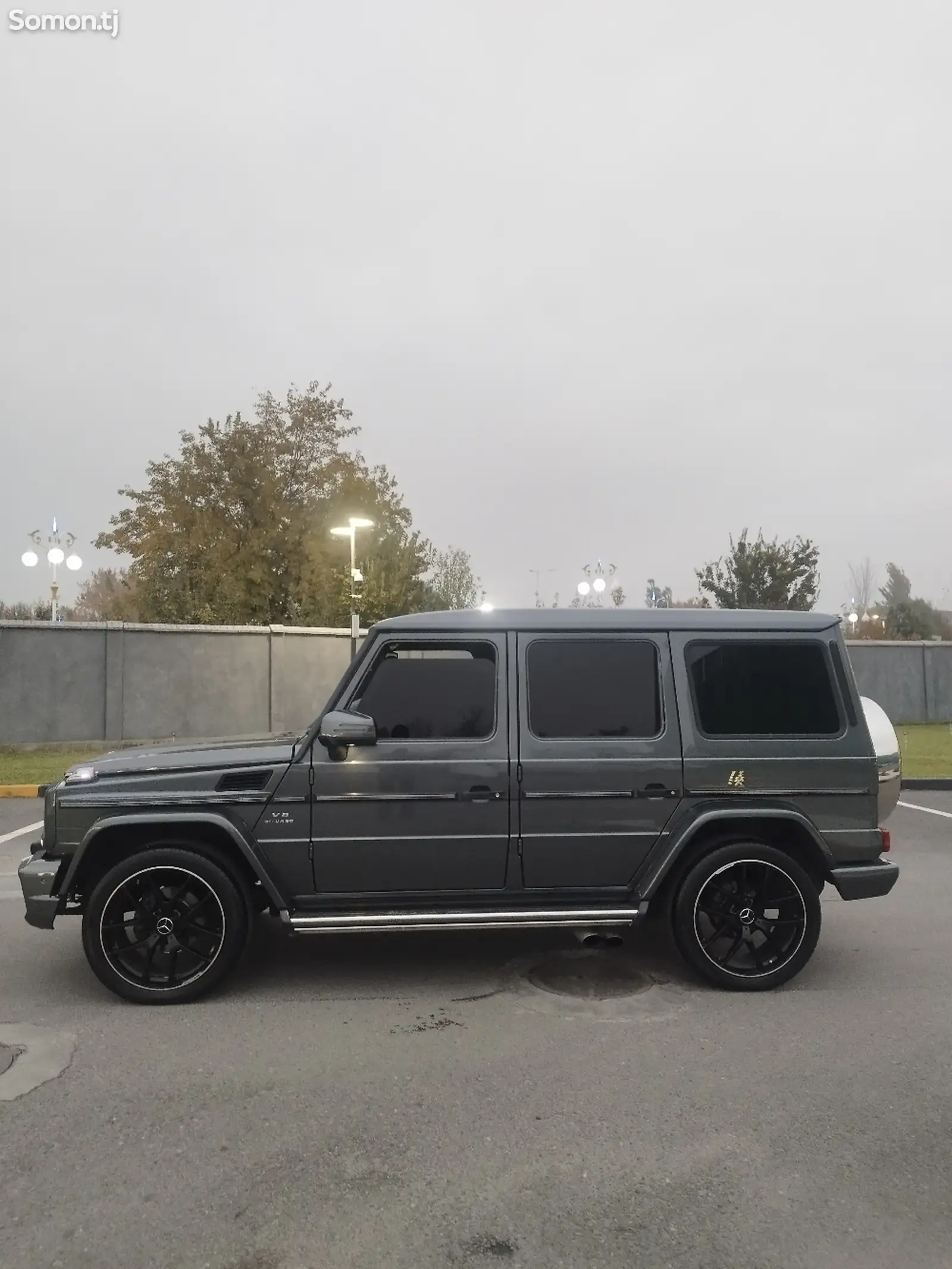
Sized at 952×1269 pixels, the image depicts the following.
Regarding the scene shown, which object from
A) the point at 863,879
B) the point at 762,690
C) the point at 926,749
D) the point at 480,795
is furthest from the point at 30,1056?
the point at 926,749

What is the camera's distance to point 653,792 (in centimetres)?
500

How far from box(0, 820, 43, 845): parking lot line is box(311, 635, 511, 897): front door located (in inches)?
248

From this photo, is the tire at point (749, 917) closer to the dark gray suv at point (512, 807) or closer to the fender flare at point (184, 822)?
the dark gray suv at point (512, 807)

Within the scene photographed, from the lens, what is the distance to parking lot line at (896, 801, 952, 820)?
11531 millimetres

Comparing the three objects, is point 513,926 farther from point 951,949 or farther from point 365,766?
point 951,949

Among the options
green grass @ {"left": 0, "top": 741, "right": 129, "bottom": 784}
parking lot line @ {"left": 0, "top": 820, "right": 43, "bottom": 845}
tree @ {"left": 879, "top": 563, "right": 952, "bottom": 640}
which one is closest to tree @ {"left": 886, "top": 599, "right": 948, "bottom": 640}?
tree @ {"left": 879, "top": 563, "right": 952, "bottom": 640}

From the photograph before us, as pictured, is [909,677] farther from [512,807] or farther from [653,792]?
[512,807]

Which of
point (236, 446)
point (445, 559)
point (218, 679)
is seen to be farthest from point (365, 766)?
point (445, 559)

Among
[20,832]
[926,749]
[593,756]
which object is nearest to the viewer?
[593,756]

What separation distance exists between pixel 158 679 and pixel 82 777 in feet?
53.1

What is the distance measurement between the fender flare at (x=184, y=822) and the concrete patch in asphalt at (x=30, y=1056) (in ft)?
2.09

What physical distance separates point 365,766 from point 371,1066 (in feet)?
4.63

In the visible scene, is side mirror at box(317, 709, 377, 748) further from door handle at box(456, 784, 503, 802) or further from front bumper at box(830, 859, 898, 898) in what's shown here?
front bumper at box(830, 859, 898, 898)

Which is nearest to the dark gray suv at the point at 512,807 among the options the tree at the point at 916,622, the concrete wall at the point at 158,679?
the concrete wall at the point at 158,679
